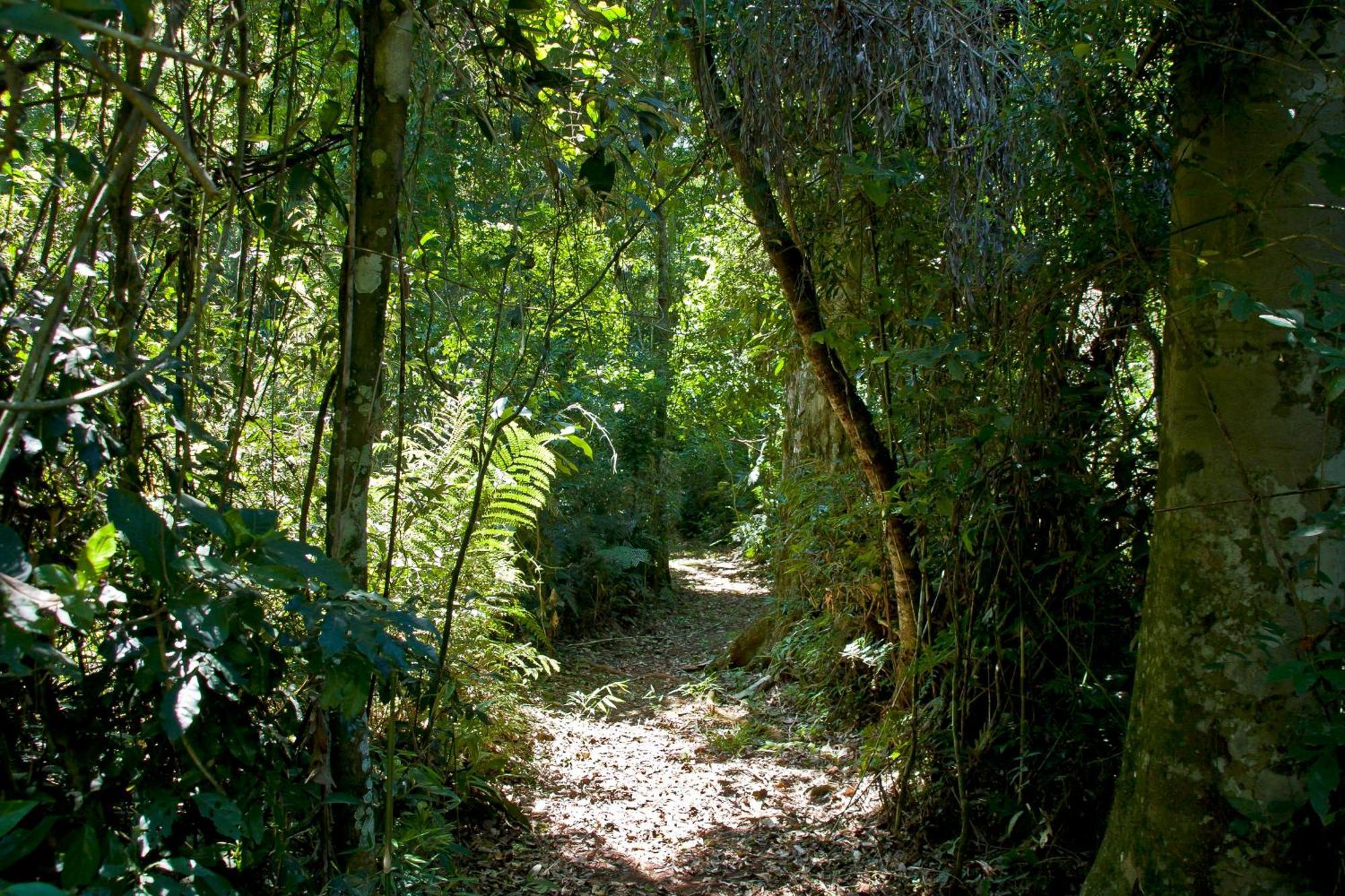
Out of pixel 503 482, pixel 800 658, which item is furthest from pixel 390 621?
pixel 800 658

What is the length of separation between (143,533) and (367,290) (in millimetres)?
1013

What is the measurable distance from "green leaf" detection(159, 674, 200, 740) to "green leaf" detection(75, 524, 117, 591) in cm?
25

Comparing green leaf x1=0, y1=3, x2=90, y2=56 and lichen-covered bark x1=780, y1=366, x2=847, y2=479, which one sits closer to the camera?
green leaf x1=0, y1=3, x2=90, y2=56

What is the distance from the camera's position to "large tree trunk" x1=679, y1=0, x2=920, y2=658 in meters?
3.77

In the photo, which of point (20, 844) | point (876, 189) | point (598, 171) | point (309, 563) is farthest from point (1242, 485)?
point (20, 844)

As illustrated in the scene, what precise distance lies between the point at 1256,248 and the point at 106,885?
2829 mm

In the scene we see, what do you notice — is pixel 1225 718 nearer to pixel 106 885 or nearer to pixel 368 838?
pixel 368 838

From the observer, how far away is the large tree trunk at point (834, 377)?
148 inches

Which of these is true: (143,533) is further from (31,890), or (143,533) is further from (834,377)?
(834,377)

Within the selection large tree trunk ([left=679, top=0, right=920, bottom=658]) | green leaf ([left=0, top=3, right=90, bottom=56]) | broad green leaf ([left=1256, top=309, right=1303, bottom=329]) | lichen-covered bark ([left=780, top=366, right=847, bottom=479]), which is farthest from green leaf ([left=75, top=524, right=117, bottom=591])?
lichen-covered bark ([left=780, top=366, right=847, bottom=479])

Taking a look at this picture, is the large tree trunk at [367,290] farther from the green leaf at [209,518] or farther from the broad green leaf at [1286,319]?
the broad green leaf at [1286,319]

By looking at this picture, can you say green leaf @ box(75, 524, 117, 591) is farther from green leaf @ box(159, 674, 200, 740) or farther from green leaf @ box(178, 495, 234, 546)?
green leaf @ box(159, 674, 200, 740)

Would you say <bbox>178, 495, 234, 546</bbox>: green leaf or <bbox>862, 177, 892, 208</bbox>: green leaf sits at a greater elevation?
<bbox>862, 177, 892, 208</bbox>: green leaf

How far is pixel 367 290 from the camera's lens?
2.28m
